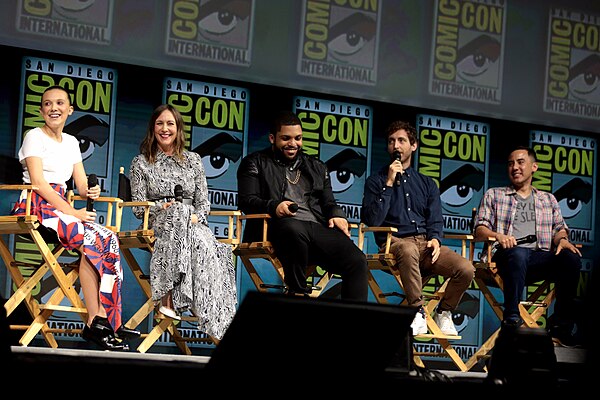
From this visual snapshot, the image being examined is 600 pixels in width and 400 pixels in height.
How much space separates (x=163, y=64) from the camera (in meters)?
5.90

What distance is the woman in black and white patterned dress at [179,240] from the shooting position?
479 cm

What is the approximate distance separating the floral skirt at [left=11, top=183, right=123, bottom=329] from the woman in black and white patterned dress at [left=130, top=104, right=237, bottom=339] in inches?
8.8

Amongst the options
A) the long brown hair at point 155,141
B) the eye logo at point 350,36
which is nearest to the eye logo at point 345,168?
the eye logo at point 350,36

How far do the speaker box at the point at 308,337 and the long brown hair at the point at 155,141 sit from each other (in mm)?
3267

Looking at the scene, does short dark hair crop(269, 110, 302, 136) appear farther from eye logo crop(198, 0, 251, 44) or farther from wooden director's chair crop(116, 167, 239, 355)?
eye logo crop(198, 0, 251, 44)

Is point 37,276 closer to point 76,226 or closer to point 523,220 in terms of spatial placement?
point 76,226

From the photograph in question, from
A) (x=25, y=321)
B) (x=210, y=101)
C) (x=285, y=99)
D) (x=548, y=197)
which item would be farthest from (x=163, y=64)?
(x=548, y=197)

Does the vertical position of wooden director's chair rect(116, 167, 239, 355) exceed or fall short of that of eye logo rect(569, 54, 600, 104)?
it falls short

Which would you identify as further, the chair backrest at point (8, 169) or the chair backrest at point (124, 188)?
the chair backrest at point (8, 169)

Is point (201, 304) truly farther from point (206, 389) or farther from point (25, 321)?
point (206, 389)

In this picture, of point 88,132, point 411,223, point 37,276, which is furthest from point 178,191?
point 411,223

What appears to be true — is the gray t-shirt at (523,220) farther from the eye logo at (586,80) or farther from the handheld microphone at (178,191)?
the handheld microphone at (178,191)

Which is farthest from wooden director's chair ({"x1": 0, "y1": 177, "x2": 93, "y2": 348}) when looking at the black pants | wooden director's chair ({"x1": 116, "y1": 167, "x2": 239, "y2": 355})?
the black pants

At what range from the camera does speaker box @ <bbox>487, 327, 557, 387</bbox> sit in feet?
6.86
